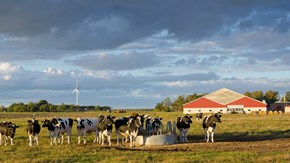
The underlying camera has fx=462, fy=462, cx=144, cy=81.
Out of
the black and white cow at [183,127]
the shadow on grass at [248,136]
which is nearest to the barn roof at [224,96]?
the shadow on grass at [248,136]

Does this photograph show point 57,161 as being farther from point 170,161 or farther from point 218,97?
point 218,97

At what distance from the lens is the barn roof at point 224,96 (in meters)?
104

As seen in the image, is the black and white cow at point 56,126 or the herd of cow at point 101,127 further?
the black and white cow at point 56,126

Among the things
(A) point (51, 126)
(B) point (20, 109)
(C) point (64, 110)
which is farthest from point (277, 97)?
(A) point (51, 126)

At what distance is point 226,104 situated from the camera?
102812 millimetres

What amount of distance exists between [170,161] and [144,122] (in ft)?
41.0

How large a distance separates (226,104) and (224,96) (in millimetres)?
4106

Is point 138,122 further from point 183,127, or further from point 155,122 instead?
point 183,127

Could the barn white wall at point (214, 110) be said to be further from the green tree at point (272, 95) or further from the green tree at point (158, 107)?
the green tree at point (272, 95)

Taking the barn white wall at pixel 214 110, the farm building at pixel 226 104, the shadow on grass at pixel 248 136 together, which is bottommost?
the shadow on grass at pixel 248 136

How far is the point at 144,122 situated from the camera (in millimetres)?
31219

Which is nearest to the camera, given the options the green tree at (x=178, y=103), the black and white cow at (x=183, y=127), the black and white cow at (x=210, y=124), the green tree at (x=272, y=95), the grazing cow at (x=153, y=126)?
the black and white cow at (x=210, y=124)

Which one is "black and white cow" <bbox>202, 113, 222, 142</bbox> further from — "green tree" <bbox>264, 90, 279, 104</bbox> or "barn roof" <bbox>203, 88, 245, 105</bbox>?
"green tree" <bbox>264, 90, 279, 104</bbox>

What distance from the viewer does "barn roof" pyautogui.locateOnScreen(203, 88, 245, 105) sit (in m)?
104
